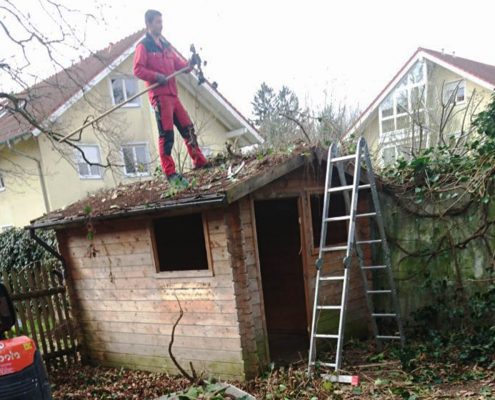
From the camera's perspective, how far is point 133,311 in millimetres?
5945

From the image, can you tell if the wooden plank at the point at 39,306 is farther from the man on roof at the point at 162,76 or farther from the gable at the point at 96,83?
the gable at the point at 96,83

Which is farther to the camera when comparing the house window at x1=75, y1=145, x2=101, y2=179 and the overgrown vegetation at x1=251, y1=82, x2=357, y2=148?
the house window at x1=75, y1=145, x2=101, y2=179

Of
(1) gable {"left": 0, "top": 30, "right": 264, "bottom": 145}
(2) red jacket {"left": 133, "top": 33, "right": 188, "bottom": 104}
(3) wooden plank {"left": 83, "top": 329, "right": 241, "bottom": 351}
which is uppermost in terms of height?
(1) gable {"left": 0, "top": 30, "right": 264, "bottom": 145}

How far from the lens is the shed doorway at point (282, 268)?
7004 millimetres

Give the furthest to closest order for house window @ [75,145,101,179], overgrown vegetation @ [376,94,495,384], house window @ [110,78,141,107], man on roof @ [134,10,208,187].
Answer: house window @ [110,78,141,107] → house window @ [75,145,101,179] → man on roof @ [134,10,208,187] → overgrown vegetation @ [376,94,495,384]

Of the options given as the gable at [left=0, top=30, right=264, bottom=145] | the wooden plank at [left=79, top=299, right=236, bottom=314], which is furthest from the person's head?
the gable at [left=0, top=30, right=264, bottom=145]

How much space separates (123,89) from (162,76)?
31.8ft

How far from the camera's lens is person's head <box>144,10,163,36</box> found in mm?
5484

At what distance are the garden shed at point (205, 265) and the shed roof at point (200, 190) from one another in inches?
0.7

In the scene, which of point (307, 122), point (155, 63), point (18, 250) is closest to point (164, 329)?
point (155, 63)

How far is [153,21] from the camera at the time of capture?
5512 mm

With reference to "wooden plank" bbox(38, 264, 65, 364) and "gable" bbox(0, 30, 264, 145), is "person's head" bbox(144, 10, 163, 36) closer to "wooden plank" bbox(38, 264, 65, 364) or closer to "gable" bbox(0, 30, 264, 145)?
"wooden plank" bbox(38, 264, 65, 364)

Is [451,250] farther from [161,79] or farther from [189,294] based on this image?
[161,79]

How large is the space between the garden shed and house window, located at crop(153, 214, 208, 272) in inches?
0.7
